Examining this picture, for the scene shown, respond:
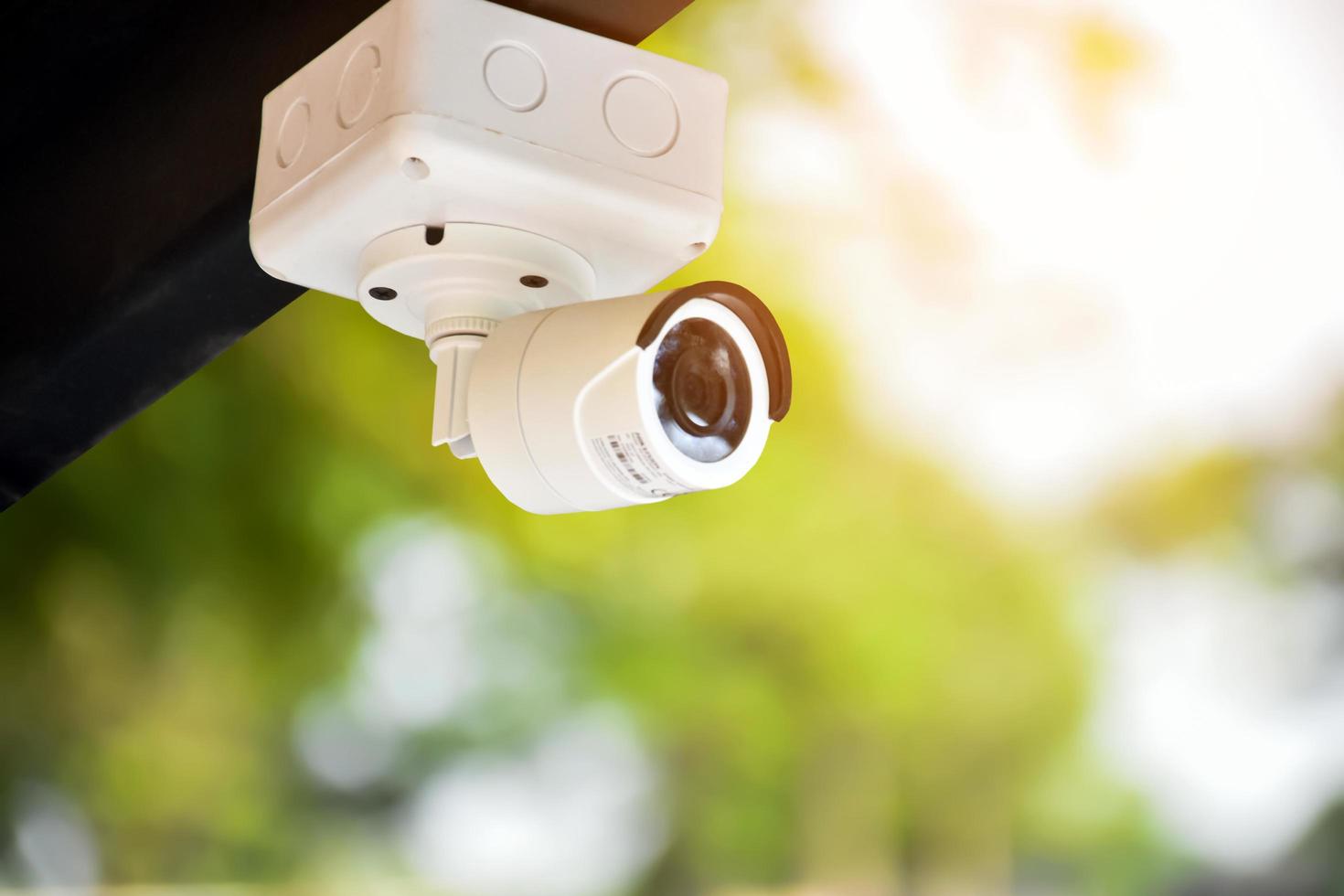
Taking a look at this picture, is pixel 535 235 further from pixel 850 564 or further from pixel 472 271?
pixel 850 564

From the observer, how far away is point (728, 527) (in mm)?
2156

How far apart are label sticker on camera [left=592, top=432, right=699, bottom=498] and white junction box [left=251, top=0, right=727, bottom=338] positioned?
10cm

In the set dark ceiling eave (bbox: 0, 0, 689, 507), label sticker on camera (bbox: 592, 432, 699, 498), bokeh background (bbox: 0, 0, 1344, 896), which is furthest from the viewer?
bokeh background (bbox: 0, 0, 1344, 896)

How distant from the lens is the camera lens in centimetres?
39

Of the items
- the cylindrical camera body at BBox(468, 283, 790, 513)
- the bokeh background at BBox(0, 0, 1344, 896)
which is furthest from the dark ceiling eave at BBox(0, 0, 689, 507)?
the bokeh background at BBox(0, 0, 1344, 896)

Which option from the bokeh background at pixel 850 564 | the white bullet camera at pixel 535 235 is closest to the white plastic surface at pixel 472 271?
the white bullet camera at pixel 535 235

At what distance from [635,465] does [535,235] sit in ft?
0.37

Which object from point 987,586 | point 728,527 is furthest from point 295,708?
point 987,586

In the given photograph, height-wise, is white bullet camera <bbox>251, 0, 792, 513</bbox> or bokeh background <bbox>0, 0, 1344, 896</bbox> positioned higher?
bokeh background <bbox>0, 0, 1344, 896</bbox>

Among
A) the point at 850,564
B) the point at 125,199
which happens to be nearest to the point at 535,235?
the point at 125,199

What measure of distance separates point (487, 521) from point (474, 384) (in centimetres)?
179

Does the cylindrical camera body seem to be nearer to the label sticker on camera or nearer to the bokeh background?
the label sticker on camera

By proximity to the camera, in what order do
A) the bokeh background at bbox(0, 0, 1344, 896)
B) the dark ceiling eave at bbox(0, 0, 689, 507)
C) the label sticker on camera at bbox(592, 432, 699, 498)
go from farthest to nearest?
the bokeh background at bbox(0, 0, 1344, 896)
the dark ceiling eave at bbox(0, 0, 689, 507)
the label sticker on camera at bbox(592, 432, 699, 498)

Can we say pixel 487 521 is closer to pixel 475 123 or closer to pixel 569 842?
pixel 569 842
